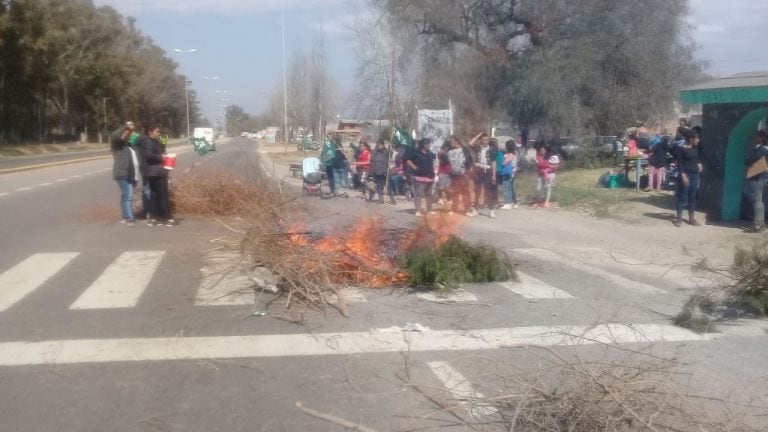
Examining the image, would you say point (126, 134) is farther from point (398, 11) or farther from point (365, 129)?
point (365, 129)

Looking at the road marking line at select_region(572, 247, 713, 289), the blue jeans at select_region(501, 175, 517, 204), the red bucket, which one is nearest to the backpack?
the blue jeans at select_region(501, 175, 517, 204)

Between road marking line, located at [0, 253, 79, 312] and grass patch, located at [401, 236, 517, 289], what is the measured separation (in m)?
4.32

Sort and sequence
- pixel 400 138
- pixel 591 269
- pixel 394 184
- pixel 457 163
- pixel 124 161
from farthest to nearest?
pixel 400 138, pixel 394 184, pixel 457 163, pixel 124 161, pixel 591 269

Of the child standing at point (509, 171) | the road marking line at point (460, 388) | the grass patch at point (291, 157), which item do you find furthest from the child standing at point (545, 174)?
the grass patch at point (291, 157)

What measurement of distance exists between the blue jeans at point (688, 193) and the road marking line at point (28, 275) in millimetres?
10449

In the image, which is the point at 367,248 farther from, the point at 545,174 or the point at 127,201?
the point at 545,174

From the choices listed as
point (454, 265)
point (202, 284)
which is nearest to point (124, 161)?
point (202, 284)

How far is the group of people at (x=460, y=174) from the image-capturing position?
1577cm

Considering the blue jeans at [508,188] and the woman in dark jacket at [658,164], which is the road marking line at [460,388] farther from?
the woman in dark jacket at [658,164]

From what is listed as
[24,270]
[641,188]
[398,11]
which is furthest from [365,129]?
[24,270]

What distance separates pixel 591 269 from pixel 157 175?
300 inches

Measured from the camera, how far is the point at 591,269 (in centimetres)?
1036

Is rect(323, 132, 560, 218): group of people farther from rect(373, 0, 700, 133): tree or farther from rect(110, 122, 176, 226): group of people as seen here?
rect(373, 0, 700, 133): tree

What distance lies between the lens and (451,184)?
53.4ft
